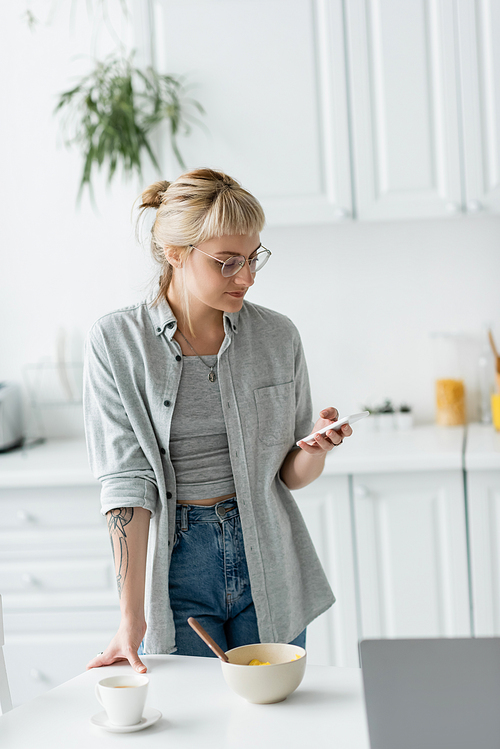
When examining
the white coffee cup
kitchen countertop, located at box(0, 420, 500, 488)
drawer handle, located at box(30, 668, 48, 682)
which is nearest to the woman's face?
the white coffee cup

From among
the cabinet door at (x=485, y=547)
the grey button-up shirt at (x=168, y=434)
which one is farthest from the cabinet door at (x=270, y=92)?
the grey button-up shirt at (x=168, y=434)

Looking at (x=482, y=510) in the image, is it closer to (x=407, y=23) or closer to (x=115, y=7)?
(x=407, y=23)

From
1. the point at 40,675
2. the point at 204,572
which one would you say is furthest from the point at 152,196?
the point at 40,675

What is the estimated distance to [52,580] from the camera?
2346 millimetres

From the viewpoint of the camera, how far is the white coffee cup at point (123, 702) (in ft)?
2.97

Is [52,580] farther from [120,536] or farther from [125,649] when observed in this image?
[125,649]

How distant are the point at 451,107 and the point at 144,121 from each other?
966mm

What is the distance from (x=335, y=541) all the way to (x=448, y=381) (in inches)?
29.1

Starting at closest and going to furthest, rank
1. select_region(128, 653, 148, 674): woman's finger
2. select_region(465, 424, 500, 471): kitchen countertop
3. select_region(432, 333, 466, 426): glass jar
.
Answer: select_region(128, 653, 148, 674): woman's finger
select_region(465, 424, 500, 471): kitchen countertop
select_region(432, 333, 466, 426): glass jar

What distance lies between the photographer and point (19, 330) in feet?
9.48

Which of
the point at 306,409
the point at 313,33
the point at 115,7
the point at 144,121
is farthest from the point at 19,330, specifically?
the point at 306,409

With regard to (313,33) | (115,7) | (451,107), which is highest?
(115,7)

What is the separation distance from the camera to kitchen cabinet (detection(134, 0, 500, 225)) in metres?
2.29

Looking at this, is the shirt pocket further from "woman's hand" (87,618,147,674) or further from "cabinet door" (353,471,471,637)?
"cabinet door" (353,471,471,637)
